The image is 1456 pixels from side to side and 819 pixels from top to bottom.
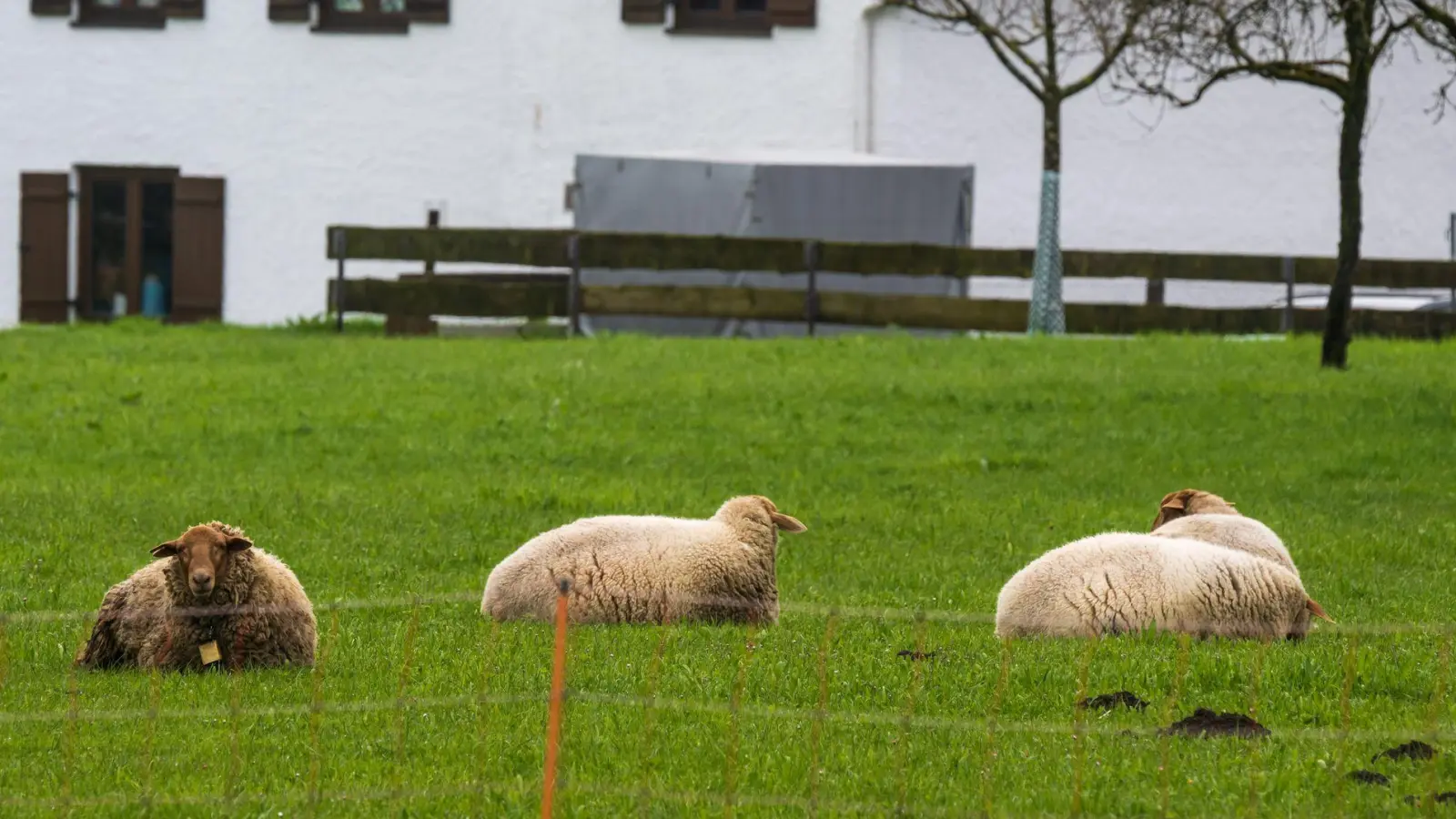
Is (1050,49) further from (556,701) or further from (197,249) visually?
(556,701)

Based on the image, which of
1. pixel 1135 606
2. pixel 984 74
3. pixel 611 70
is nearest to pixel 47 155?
pixel 611 70

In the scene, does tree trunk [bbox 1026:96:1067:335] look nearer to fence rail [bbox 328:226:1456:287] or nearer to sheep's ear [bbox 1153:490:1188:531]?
fence rail [bbox 328:226:1456:287]

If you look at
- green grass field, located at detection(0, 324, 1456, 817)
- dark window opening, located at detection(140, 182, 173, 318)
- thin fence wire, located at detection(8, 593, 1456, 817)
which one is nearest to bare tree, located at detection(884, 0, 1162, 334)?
green grass field, located at detection(0, 324, 1456, 817)

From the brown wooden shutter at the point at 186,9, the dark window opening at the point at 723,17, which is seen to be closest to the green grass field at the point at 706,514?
the brown wooden shutter at the point at 186,9

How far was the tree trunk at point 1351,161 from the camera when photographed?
58.0 feet

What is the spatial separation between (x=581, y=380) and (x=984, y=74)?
44.0 feet

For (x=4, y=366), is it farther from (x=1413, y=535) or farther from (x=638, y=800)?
(x=638, y=800)

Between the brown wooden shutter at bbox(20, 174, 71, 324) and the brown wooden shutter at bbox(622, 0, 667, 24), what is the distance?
27.6ft

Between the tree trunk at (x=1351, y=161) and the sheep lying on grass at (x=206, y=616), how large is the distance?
40.5 feet

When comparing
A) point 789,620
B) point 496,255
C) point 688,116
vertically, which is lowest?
point 789,620

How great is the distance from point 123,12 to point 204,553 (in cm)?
2491

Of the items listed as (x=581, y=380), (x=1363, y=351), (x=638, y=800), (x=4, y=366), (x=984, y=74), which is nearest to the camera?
(x=638, y=800)

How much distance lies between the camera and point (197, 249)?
100 ft

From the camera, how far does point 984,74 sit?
30.1 m
